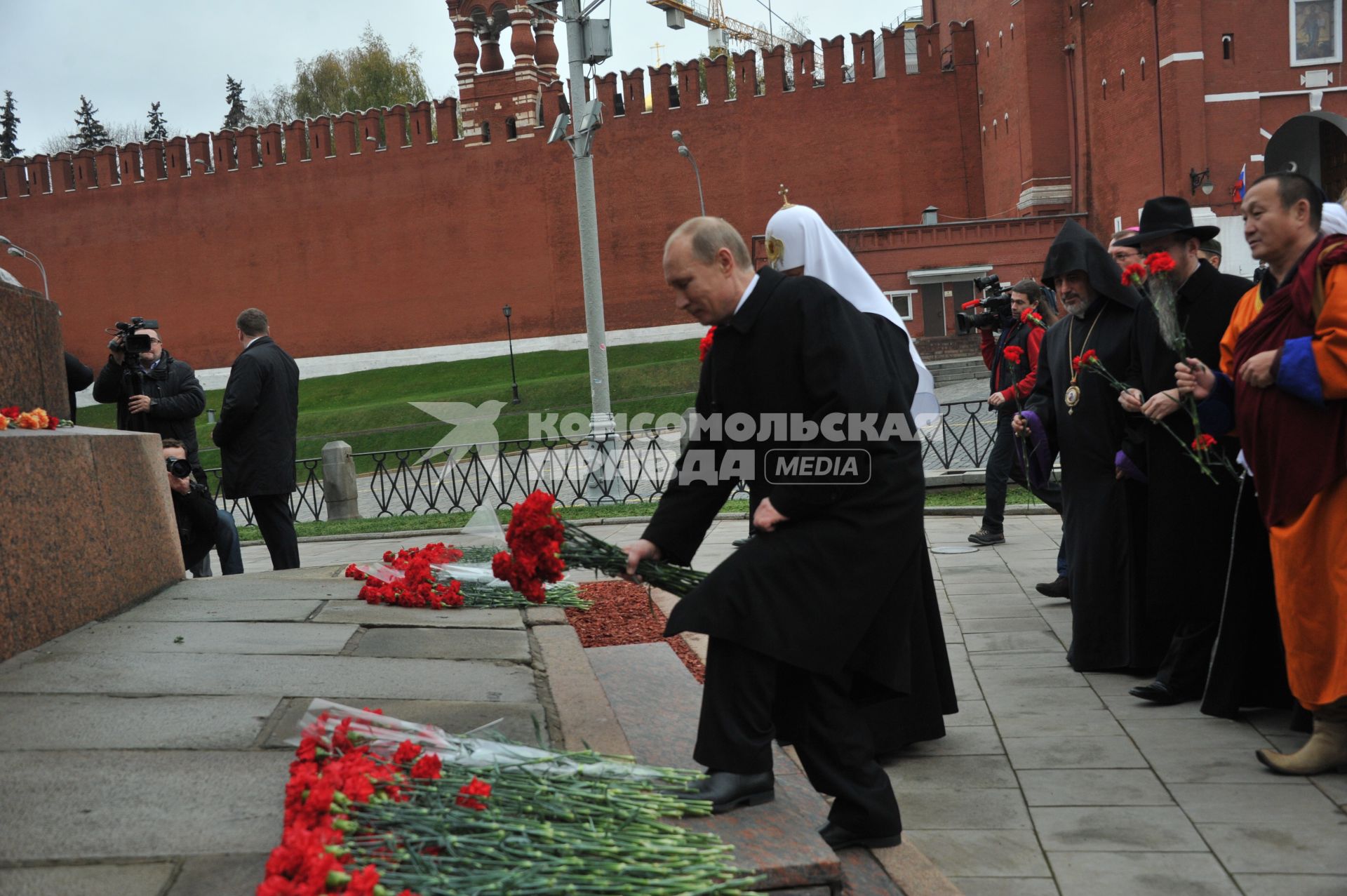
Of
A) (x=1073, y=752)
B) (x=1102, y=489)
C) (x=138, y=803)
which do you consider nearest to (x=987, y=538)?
(x=1102, y=489)

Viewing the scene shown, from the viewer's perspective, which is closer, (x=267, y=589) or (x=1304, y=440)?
(x=1304, y=440)

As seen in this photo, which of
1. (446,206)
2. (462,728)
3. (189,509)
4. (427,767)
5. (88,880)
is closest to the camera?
(88,880)

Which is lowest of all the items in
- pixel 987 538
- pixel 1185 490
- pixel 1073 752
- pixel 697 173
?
pixel 987 538

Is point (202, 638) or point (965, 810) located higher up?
point (202, 638)

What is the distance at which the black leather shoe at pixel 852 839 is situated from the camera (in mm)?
2812

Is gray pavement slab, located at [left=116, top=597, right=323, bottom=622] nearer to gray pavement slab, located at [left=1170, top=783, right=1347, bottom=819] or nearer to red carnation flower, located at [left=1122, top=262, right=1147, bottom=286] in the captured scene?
gray pavement slab, located at [left=1170, top=783, right=1347, bottom=819]

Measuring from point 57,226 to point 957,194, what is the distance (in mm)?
29710

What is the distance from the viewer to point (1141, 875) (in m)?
2.83

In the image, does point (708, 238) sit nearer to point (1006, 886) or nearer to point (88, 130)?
point (1006, 886)

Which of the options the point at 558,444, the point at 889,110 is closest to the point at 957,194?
the point at 889,110

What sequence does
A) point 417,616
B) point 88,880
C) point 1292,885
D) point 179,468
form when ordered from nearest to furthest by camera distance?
Answer: point 88,880 < point 1292,885 < point 417,616 < point 179,468

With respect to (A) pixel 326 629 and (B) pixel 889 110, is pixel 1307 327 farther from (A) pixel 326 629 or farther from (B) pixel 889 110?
(B) pixel 889 110

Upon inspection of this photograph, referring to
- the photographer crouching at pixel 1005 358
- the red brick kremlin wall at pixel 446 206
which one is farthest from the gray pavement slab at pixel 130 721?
the red brick kremlin wall at pixel 446 206

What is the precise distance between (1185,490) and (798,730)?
2.18 m
